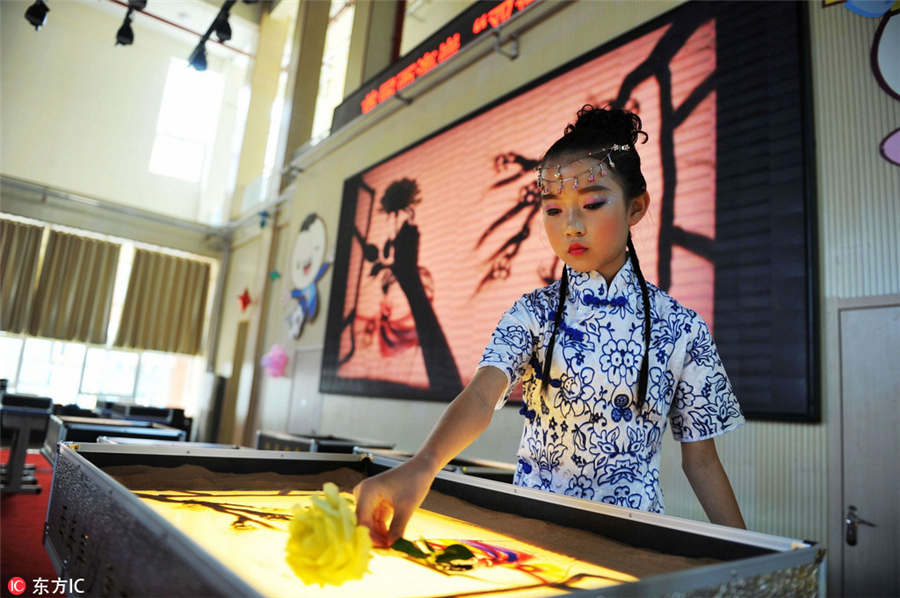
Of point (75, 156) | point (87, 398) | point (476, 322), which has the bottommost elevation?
point (87, 398)

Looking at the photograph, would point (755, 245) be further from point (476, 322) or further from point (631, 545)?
point (631, 545)

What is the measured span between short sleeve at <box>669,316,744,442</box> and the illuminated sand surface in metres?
0.32

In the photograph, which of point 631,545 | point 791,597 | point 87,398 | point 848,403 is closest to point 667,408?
point 631,545

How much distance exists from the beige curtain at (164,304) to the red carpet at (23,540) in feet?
15.2

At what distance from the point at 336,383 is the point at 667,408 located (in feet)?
15.3

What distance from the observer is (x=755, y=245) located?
249 centimetres

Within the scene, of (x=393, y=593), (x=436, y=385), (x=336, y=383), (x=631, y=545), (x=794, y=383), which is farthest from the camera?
(x=336, y=383)

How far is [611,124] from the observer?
95 centimetres

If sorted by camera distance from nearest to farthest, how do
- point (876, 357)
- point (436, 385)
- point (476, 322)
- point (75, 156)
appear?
point (876, 357) < point (476, 322) < point (436, 385) < point (75, 156)

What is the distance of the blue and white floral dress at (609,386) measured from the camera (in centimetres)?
89

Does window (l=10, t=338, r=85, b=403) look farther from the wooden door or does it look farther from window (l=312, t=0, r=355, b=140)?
the wooden door

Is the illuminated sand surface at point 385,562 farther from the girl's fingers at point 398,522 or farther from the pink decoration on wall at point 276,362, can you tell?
the pink decoration on wall at point 276,362

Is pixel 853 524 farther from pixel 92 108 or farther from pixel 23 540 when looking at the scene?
pixel 92 108

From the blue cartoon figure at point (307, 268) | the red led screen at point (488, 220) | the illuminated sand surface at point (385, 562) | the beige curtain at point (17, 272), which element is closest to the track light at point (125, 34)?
the blue cartoon figure at point (307, 268)
